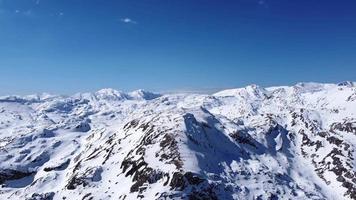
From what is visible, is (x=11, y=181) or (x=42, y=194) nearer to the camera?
(x=42, y=194)

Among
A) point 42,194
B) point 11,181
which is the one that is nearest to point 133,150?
point 42,194

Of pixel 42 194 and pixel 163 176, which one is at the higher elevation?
pixel 163 176

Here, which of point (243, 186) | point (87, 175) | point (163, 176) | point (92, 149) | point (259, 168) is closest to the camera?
point (163, 176)

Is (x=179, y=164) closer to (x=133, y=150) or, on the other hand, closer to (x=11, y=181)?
(x=133, y=150)

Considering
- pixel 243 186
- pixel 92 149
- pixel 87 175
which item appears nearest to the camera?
pixel 243 186

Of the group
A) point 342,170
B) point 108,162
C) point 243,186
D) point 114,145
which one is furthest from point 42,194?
point 342,170

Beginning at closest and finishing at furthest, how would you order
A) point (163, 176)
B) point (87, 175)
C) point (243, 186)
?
point (163, 176) < point (243, 186) < point (87, 175)

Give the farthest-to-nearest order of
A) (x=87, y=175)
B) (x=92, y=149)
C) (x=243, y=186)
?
(x=92, y=149) < (x=87, y=175) < (x=243, y=186)

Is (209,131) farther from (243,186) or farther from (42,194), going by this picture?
(42,194)

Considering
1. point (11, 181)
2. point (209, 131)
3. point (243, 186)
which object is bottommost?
point (11, 181)
